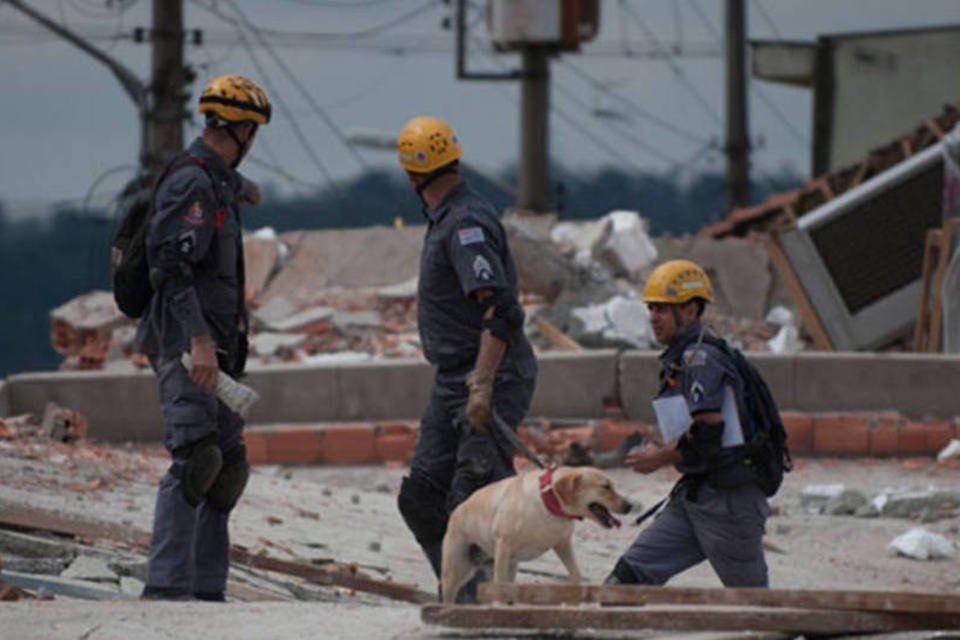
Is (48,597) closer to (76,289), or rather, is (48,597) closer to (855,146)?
(76,289)

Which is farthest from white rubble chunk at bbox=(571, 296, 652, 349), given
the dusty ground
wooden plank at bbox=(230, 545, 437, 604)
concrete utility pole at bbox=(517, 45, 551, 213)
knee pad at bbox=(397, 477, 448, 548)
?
concrete utility pole at bbox=(517, 45, 551, 213)

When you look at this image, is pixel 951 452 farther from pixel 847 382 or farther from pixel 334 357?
pixel 334 357

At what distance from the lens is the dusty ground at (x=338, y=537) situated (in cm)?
742

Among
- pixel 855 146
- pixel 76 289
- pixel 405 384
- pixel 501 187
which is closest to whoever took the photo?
pixel 405 384

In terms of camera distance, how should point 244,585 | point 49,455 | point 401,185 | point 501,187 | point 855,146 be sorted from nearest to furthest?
point 244,585, point 49,455, point 401,185, point 501,187, point 855,146

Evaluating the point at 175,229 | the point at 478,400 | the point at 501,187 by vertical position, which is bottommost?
the point at 501,187

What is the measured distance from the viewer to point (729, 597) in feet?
22.7

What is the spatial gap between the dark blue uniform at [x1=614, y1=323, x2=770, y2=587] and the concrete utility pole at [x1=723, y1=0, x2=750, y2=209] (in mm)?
28342

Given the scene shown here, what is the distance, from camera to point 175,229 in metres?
8.21

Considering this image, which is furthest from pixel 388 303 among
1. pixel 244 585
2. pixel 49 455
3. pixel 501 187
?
pixel 501 187

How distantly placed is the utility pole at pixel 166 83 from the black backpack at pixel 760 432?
1483cm

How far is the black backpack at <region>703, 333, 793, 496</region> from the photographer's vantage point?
7.74 m

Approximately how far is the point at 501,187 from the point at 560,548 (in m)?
28.7

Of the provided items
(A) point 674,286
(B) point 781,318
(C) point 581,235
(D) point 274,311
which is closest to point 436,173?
(A) point 674,286
